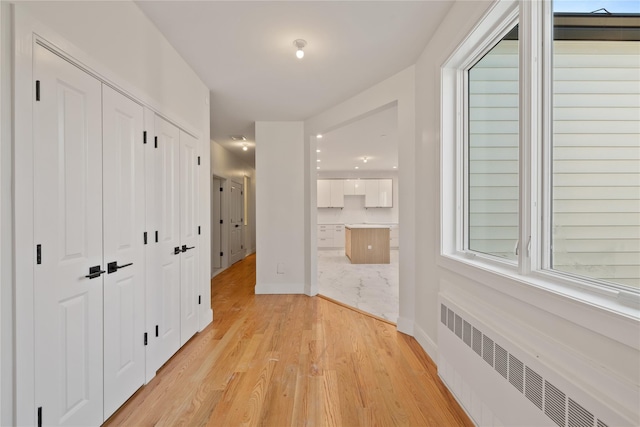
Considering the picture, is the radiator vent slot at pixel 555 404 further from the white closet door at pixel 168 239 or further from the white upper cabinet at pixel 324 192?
the white upper cabinet at pixel 324 192

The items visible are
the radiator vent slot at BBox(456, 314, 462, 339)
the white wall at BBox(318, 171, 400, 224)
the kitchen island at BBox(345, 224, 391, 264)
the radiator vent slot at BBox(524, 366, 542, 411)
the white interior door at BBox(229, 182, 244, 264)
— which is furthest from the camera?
the white wall at BBox(318, 171, 400, 224)

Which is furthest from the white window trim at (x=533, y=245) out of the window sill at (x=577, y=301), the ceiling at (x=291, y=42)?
the ceiling at (x=291, y=42)

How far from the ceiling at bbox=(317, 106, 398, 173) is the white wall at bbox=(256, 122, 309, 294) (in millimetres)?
927

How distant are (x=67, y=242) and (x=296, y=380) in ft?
5.64

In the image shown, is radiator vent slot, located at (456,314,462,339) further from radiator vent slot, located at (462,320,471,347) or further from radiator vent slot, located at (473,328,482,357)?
radiator vent slot, located at (473,328,482,357)

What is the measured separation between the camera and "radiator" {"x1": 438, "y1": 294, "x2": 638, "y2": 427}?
91 centimetres

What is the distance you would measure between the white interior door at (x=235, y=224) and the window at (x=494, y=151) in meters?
5.67

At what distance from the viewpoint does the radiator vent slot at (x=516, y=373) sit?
1.18 meters

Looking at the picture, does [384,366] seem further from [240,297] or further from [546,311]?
[240,297]

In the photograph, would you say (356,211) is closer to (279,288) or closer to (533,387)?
(279,288)

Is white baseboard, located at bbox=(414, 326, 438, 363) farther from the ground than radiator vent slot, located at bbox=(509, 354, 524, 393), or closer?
closer

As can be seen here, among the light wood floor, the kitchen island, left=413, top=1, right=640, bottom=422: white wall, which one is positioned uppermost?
left=413, top=1, right=640, bottom=422: white wall

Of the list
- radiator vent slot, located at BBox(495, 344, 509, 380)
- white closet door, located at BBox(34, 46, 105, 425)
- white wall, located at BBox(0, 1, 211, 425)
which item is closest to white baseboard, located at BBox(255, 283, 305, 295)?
white closet door, located at BBox(34, 46, 105, 425)

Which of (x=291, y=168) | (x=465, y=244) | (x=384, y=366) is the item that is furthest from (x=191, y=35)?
(x=384, y=366)
